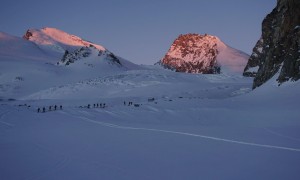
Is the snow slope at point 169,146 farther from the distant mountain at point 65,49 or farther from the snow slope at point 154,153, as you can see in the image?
the distant mountain at point 65,49

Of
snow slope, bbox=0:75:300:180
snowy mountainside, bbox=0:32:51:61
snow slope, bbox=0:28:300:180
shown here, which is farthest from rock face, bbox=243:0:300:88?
snowy mountainside, bbox=0:32:51:61

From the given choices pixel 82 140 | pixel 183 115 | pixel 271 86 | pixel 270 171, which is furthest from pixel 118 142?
pixel 271 86

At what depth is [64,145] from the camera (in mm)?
10344

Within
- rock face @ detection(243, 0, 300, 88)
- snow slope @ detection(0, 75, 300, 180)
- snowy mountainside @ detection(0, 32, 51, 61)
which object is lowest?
snow slope @ detection(0, 75, 300, 180)

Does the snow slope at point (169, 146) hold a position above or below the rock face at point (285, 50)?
below

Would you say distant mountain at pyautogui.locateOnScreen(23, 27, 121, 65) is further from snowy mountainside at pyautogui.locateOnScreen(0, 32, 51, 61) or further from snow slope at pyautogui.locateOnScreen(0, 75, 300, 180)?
snow slope at pyautogui.locateOnScreen(0, 75, 300, 180)

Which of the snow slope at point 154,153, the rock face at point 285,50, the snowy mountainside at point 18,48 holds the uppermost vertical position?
the snowy mountainside at point 18,48

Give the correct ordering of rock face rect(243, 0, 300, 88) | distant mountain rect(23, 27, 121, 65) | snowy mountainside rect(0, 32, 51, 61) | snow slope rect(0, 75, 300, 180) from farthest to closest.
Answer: snowy mountainside rect(0, 32, 51, 61)
distant mountain rect(23, 27, 121, 65)
rock face rect(243, 0, 300, 88)
snow slope rect(0, 75, 300, 180)

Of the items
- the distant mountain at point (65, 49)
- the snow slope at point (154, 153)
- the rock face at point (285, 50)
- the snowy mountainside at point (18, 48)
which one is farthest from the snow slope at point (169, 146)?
the snowy mountainside at point (18, 48)

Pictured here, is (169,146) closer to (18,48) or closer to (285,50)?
(285,50)

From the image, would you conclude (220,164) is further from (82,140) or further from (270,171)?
(82,140)

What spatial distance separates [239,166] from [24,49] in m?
126

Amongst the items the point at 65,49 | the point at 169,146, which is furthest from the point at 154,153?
the point at 65,49

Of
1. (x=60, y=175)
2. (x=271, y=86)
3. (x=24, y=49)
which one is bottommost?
(x=60, y=175)
